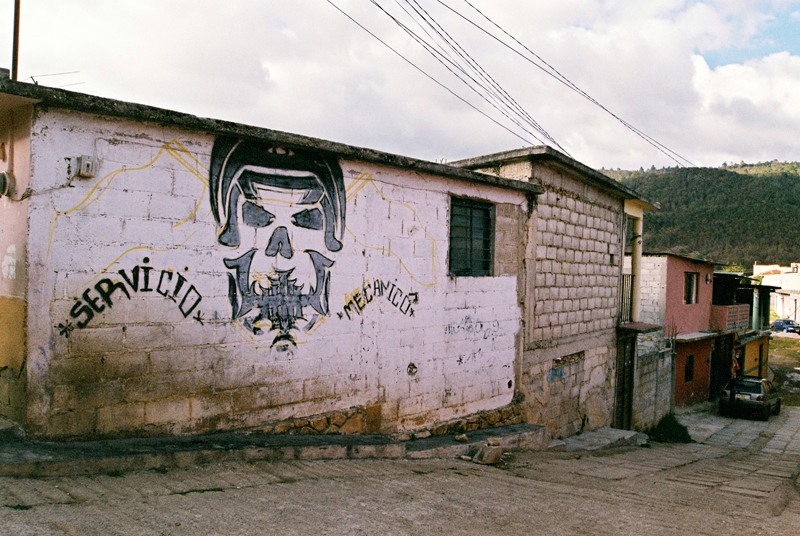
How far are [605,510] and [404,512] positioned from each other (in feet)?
6.40

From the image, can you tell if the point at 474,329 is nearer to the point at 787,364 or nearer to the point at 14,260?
the point at 14,260

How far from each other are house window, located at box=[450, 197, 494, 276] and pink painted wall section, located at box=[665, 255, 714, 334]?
13.6 m

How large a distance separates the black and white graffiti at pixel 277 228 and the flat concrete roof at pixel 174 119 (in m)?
0.12

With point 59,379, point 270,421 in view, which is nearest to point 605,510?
point 270,421

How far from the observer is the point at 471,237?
757cm

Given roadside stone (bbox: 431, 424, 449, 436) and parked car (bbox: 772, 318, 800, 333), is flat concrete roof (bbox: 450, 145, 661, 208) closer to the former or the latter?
roadside stone (bbox: 431, 424, 449, 436)

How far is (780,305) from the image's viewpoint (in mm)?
46094

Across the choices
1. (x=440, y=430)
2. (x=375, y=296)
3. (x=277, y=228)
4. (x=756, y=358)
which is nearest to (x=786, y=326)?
(x=756, y=358)

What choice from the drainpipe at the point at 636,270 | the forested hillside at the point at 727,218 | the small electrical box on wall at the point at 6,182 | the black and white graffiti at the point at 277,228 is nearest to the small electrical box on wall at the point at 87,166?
the small electrical box on wall at the point at 6,182

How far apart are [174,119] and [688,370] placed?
21.2 meters

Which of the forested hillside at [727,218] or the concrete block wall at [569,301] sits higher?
the forested hillside at [727,218]

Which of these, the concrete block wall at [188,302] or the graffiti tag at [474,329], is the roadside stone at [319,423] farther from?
the graffiti tag at [474,329]

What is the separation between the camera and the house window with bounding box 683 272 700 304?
66.6 feet

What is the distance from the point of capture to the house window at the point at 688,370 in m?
19.8
